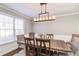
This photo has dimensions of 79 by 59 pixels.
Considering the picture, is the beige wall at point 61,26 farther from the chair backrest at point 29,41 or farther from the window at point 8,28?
the window at point 8,28

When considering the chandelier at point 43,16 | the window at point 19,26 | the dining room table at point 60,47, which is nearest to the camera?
the dining room table at point 60,47

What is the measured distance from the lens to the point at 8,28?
189 centimetres

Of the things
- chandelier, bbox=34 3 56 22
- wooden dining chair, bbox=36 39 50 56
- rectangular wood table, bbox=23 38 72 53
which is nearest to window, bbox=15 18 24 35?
chandelier, bbox=34 3 56 22

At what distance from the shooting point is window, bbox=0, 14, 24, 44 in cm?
182

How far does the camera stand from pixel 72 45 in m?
1.91

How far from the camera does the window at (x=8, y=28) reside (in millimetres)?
1819

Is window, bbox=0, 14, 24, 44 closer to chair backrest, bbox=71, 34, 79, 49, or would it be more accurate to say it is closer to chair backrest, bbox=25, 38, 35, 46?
chair backrest, bbox=25, 38, 35, 46

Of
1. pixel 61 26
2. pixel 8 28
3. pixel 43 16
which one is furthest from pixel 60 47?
pixel 8 28

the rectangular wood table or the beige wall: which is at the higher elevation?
the beige wall

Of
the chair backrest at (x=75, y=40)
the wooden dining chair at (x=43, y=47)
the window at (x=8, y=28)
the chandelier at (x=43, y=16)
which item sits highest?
the chandelier at (x=43, y=16)

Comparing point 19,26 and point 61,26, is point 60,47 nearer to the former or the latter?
point 61,26

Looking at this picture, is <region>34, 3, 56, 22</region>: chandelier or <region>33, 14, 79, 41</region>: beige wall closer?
<region>33, 14, 79, 41</region>: beige wall

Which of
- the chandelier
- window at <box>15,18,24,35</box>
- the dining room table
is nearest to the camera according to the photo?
the dining room table

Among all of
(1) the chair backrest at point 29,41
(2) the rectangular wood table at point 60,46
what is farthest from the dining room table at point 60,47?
(1) the chair backrest at point 29,41
